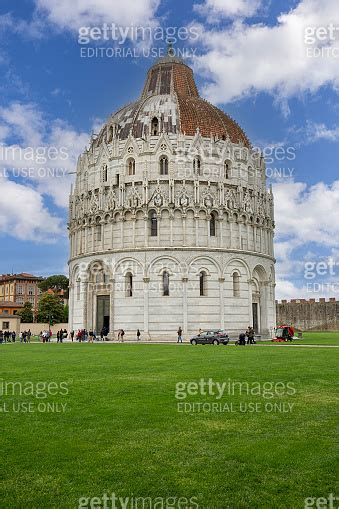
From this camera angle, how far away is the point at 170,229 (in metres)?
54.4

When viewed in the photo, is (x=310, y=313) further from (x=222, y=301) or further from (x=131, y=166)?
(x=131, y=166)

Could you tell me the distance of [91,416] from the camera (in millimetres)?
10992

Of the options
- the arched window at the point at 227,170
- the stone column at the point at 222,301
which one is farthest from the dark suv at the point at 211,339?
the arched window at the point at 227,170

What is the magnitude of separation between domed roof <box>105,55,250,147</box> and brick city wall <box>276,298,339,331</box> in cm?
4274

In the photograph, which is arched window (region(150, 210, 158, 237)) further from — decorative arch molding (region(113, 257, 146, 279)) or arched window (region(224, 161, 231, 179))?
arched window (region(224, 161, 231, 179))

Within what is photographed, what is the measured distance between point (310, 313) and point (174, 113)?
173 ft

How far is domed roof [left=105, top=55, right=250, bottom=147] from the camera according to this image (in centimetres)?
5878

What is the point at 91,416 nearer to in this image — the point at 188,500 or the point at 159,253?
the point at 188,500

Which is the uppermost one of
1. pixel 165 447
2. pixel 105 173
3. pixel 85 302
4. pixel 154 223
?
pixel 105 173

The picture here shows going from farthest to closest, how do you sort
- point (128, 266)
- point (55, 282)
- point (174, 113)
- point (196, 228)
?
point (55, 282) < point (174, 113) < point (128, 266) < point (196, 228)

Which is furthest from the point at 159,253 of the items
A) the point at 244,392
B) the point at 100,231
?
the point at 244,392

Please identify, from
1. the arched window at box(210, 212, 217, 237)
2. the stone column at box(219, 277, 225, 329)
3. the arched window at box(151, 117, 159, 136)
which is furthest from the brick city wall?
the arched window at box(151, 117, 159, 136)

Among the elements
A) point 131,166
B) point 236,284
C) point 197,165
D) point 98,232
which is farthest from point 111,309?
point 197,165

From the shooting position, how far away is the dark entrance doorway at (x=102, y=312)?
187 feet
